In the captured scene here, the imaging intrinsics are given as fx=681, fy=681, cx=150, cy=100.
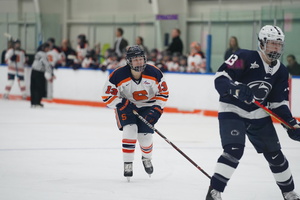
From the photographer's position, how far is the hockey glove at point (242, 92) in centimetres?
438

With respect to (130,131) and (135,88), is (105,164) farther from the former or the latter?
(135,88)

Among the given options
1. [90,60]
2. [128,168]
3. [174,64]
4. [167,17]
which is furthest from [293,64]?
[128,168]

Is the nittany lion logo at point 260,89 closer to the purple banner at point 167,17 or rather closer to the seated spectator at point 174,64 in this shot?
the seated spectator at point 174,64

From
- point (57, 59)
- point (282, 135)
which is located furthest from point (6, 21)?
point (282, 135)

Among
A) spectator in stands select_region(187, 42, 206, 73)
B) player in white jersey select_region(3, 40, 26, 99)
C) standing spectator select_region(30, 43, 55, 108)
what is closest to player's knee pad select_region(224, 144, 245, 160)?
spectator in stands select_region(187, 42, 206, 73)

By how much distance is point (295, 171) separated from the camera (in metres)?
6.34

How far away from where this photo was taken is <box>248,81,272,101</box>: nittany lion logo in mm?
4605

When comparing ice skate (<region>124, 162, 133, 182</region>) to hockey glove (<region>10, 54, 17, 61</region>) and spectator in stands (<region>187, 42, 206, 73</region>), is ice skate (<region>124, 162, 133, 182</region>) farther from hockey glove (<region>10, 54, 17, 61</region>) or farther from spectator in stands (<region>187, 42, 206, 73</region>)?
hockey glove (<region>10, 54, 17, 61</region>)

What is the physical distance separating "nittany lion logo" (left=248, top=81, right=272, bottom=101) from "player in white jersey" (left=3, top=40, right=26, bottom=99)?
11.6 metres

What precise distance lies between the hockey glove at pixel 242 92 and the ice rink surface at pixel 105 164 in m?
0.95

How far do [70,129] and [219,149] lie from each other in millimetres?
2698

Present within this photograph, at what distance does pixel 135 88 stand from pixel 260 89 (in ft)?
5.00

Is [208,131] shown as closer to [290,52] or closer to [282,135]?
[282,135]

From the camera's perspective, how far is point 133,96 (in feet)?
19.4
